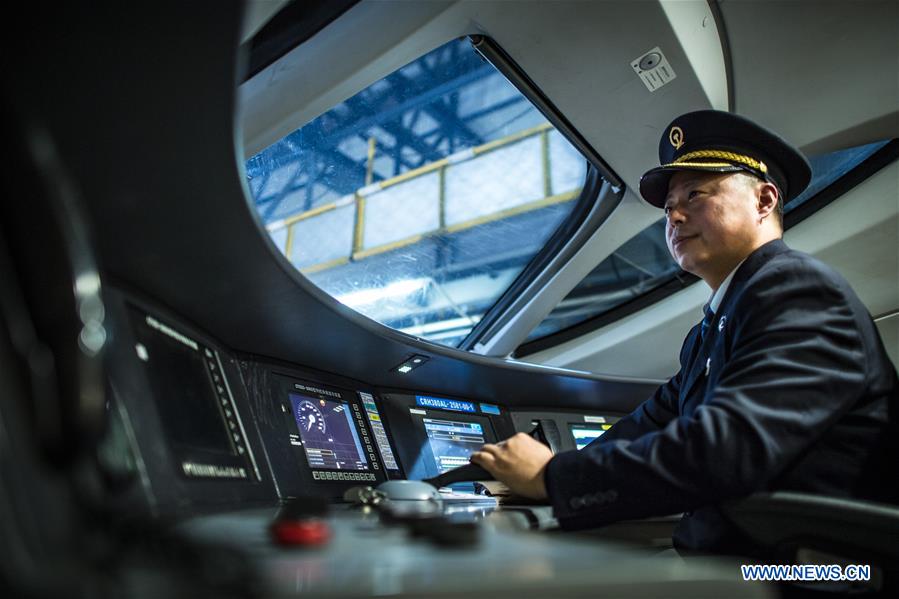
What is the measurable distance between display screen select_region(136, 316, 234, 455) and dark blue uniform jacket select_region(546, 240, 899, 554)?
57 cm

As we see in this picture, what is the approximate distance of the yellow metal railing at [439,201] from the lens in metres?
2.35

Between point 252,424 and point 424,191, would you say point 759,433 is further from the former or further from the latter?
point 424,191

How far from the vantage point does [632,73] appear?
1.94 metres

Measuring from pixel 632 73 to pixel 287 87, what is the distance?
1.09 m

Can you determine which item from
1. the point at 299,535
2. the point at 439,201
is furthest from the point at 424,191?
the point at 299,535

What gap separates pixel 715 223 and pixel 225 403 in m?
1.14

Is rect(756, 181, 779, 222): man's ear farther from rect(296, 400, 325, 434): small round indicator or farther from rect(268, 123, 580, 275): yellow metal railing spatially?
rect(296, 400, 325, 434): small round indicator

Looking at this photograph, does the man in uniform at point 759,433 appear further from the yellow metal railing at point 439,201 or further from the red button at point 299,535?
the yellow metal railing at point 439,201

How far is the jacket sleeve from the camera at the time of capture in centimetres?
88

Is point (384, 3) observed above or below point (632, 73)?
above

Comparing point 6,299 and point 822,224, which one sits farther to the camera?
point 822,224

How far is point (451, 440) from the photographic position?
1.96m

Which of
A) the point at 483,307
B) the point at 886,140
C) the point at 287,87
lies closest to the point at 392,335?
the point at 287,87

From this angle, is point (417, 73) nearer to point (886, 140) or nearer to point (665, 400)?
point (665, 400)
